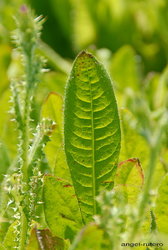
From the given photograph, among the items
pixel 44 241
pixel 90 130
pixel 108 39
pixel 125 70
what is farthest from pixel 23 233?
pixel 108 39

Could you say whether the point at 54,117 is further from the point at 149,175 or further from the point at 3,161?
the point at 149,175

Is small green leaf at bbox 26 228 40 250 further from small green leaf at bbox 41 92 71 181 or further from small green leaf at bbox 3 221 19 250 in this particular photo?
small green leaf at bbox 41 92 71 181

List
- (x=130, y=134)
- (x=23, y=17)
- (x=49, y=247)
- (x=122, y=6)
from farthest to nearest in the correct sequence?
1. (x=122, y=6)
2. (x=130, y=134)
3. (x=49, y=247)
4. (x=23, y=17)

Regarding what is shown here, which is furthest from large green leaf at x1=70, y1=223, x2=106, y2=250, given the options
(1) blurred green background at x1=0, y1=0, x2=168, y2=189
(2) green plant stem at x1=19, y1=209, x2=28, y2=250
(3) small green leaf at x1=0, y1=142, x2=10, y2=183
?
(1) blurred green background at x1=0, y1=0, x2=168, y2=189

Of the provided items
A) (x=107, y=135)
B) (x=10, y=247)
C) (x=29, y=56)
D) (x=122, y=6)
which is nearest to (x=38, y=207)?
(x=10, y=247)

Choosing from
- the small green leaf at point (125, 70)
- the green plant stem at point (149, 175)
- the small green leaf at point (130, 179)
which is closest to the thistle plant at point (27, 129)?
the small green leaf at point (130, 179)

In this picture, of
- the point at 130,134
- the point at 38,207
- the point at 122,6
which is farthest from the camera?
the point at 122,6

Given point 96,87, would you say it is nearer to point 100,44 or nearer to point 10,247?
point 10,247

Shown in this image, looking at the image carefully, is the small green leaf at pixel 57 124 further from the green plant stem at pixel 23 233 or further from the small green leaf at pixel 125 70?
the small green leaf at pixel 125 70
